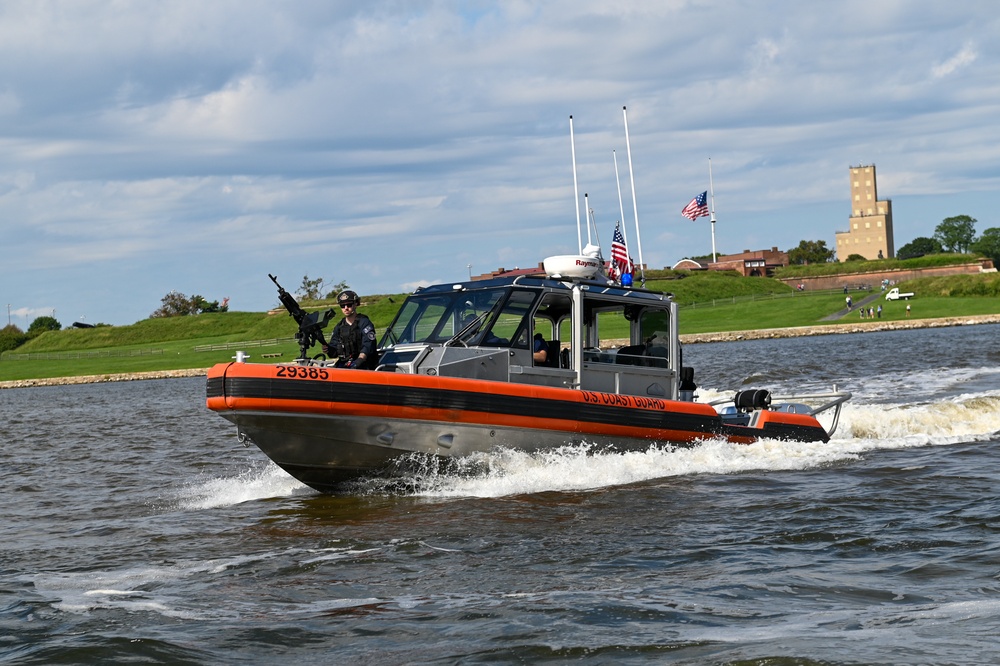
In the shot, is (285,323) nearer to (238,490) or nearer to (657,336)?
(238,490)

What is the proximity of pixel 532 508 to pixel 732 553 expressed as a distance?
3172 millimetres

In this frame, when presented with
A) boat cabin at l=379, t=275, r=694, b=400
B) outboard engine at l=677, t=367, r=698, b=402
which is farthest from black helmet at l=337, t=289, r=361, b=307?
outboard engine at l=677, t=367, r=698, b=402

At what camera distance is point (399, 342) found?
13.7 m

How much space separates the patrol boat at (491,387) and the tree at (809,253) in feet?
567

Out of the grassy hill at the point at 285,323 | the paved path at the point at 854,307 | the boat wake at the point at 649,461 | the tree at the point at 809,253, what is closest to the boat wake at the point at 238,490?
the boat wake at the point at 649,461

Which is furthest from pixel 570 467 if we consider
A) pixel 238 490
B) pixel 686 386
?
pixel 238 490

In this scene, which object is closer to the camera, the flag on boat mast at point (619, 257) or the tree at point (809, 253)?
the flag on boat mast at point (619, 257)

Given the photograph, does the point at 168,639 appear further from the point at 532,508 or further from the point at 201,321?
the point at 201,321

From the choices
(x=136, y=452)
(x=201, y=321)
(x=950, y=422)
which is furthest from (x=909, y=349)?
(x=201, y=321)

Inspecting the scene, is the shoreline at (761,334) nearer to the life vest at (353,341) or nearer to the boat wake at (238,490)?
the boat wake at (238,490)

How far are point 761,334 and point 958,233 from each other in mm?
138588

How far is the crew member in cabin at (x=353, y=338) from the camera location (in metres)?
13.0

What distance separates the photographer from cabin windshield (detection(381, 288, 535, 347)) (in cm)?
1323

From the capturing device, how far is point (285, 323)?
10131 cm
